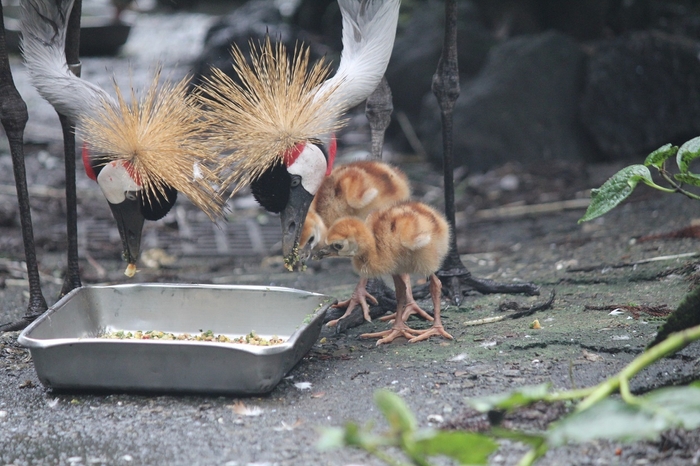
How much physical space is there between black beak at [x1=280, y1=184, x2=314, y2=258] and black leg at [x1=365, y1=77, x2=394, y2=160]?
91 cm

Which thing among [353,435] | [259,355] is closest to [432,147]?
[259,355]

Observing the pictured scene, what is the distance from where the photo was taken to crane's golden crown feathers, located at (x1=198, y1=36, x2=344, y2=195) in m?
3.41

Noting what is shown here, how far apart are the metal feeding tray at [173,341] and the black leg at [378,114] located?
1090 mm

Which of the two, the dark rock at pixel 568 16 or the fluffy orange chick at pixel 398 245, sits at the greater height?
the dark rock at pixel 568 16

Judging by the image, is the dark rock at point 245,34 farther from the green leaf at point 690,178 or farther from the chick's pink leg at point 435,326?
the green leaf at point 690,178

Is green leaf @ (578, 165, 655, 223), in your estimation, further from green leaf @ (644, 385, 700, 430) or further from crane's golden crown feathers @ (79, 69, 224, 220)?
crane's golden crown feathers @ (79, 69, 224, 220)

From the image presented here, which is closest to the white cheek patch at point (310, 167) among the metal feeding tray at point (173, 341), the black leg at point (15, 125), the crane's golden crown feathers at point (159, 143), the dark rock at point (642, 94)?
the crane's golden crown feathers at point (159, 143)

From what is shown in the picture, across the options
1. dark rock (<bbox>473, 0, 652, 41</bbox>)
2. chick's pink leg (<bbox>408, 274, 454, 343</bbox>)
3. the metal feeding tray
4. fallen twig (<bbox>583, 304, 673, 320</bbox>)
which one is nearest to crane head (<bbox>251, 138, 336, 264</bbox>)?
the metal feeding tray

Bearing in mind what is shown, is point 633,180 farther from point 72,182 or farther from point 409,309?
point 72,182

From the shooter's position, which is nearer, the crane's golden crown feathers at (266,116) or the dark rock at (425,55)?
the crane's golden crown feathers at (266,116)

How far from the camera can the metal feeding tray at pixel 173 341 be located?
9.55 feet

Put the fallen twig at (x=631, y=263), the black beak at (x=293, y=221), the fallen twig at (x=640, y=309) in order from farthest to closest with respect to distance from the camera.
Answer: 1. the fallen twig at (x=631, y=263)
2. the fallen twig at (x=640, y=309)
3. the black beak at (x=293, y=221)

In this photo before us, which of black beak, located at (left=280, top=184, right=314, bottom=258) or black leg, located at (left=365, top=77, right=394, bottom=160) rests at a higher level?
black leg, located at (left=365, top=77, right=394, bottom=160)

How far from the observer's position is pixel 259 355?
2.84m
